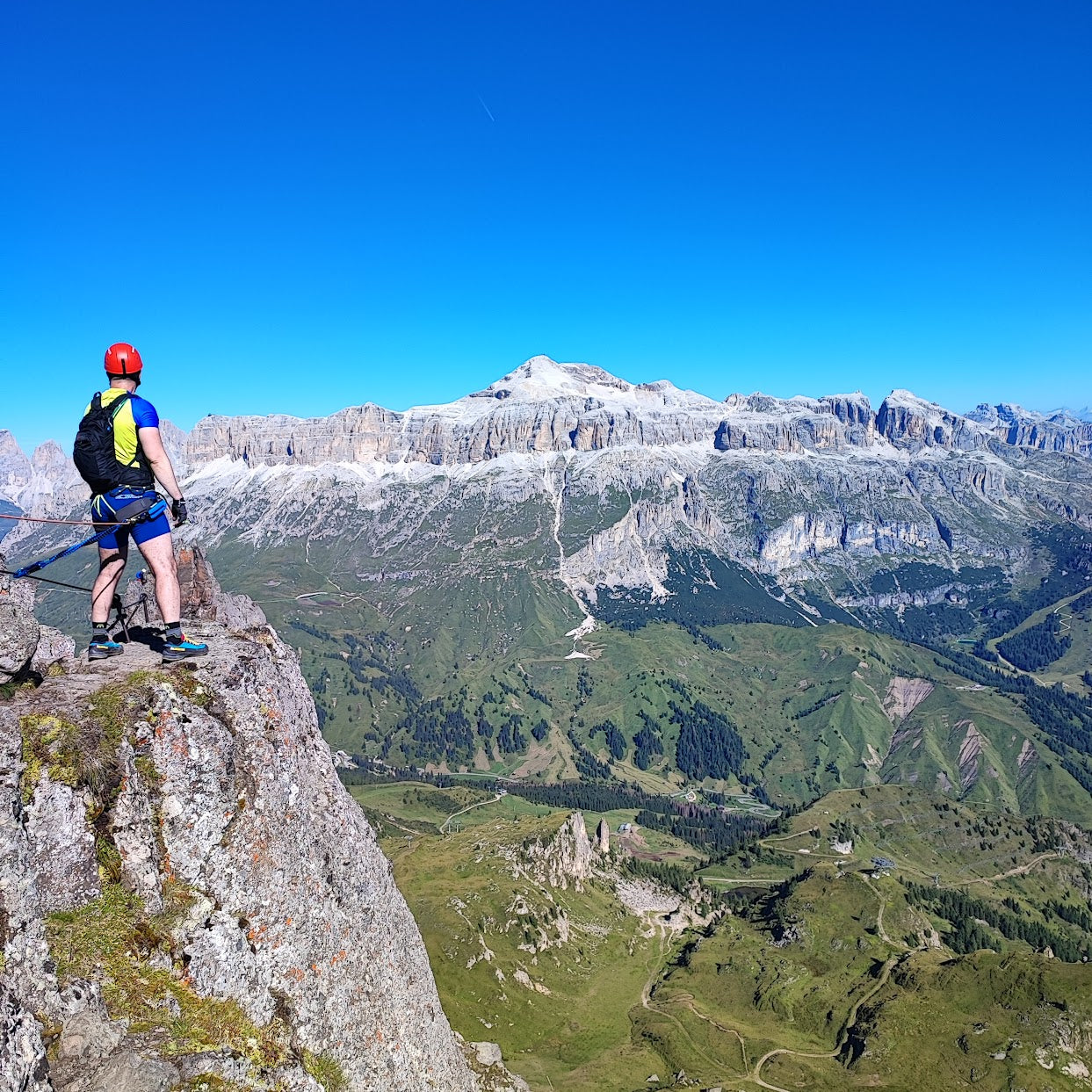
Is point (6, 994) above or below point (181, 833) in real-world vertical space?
below

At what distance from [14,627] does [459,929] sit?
431 ft

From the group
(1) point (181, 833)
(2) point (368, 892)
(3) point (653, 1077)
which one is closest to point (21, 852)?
(1) point (181, 833)

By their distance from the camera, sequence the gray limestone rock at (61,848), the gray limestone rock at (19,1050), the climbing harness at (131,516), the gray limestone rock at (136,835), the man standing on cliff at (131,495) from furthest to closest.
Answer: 1. the climbing harness at (131,516)
2. the man standing on cliff at (131,495)
3. the gray limestone rock at (136,835)
4. the gray limestone rock at (61,848)
5. the gray limestone rock at (19,1050)

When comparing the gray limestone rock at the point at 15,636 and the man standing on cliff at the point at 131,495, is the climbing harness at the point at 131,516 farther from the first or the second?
the gray limestone rock at the point at 15,636

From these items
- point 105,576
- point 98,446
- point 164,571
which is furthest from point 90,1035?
point 98,446

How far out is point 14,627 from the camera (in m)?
16.9

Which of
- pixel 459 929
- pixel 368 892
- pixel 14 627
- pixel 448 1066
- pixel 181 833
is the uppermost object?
pixel 14 627

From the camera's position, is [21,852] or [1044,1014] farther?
[1044,1014]

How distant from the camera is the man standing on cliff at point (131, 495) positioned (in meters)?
17.9

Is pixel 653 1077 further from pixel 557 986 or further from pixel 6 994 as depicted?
pixel 6 994

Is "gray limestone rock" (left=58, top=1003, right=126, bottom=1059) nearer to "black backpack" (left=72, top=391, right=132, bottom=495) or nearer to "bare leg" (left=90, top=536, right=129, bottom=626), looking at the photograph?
"bare leg" (left=90, top=536, right=129, bottom=626)

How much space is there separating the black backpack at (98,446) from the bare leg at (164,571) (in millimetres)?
1815

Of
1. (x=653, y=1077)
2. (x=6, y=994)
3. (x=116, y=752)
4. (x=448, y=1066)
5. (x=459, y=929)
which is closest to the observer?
(x=6, y=994)

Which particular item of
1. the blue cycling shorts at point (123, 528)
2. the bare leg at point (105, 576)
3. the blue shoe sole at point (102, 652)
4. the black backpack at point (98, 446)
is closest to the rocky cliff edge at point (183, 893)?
Result: the blue shoe sole at point (102, 652)
